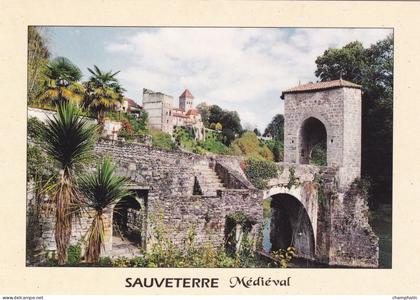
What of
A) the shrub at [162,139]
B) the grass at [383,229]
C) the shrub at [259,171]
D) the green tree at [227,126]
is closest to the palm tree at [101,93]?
the shrub at [259,171]

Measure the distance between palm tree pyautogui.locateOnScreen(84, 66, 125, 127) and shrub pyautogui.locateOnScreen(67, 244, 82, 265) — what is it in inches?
124

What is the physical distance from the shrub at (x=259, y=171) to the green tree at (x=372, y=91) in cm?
329

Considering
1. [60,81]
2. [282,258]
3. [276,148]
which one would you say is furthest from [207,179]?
[276,148]

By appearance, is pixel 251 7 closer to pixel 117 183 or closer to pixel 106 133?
pixel 117 183

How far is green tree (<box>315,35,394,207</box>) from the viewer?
10.6 metres

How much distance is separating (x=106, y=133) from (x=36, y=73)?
14.7 ft

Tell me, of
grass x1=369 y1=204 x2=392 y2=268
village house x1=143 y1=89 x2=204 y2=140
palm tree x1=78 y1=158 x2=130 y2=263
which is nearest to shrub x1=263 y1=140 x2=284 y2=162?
village house x1=143 y1=89 x2=204 y2=140

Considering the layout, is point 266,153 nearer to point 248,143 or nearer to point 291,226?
point 248,143

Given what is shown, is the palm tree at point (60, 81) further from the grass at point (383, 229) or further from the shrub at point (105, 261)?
the grass at point (383, 229)

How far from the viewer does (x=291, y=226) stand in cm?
1694

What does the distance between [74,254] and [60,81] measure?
4.00 metres

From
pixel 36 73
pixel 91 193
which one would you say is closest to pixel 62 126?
pixel 91 193

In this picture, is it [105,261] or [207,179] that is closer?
[105,261]

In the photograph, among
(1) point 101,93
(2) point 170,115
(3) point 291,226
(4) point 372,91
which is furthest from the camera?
(2) point 170,115
